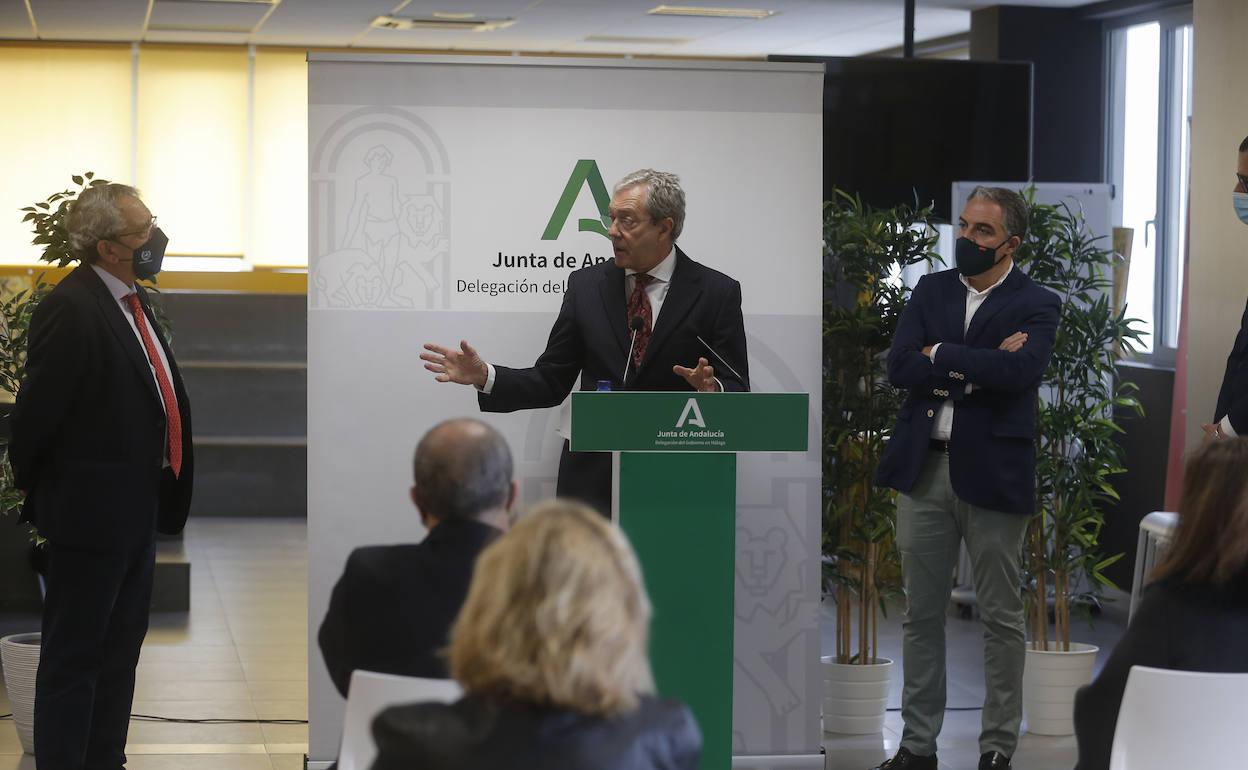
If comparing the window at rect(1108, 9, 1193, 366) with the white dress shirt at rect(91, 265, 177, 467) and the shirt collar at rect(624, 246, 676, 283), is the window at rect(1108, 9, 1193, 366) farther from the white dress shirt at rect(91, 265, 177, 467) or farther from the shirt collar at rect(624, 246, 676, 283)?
the white dress shirt at rect(91, 265, 177, 467)

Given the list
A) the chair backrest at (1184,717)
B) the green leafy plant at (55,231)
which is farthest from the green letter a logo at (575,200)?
the chair backrest at (1184,717)

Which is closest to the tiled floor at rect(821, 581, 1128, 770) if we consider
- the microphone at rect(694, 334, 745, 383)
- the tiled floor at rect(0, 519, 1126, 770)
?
the tiled floor at rect(0, 519, 1126, 770)

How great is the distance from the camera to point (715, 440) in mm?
3750

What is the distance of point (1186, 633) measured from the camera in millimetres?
2596

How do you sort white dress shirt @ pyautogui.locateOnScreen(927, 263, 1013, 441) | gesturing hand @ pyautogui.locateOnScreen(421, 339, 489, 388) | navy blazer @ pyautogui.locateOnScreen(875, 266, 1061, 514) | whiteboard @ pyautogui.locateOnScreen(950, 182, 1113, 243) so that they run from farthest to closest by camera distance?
whiteboard @ pyautogui.locateOnScreen(950, 182, 1113, 243) → white dress shirt @ pyautogui.locateOnScreen(927, 263, 1013, 441) → navy blazer @ pyautogui.locateOnScreen(875, 266, 1061, 514) → gesturing hand @ pyautogui.locateOnScreen(421, 339, 489, 388)

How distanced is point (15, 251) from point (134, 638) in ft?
23.9

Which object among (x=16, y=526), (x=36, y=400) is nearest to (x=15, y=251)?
(x=16, y=526)

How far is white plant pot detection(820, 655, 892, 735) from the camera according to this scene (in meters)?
5.36

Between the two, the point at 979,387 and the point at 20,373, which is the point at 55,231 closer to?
the point at 20,373

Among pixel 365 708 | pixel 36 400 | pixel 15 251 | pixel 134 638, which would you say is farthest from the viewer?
pixel 15 251

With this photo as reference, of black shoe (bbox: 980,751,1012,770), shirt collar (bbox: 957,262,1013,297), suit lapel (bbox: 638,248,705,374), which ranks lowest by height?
black shoe (bbox: 980,751,1012,770)

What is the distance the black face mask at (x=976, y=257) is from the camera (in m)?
4.48

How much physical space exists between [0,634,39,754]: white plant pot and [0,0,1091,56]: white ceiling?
553 cm

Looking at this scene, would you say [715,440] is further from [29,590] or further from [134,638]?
[29,590]
